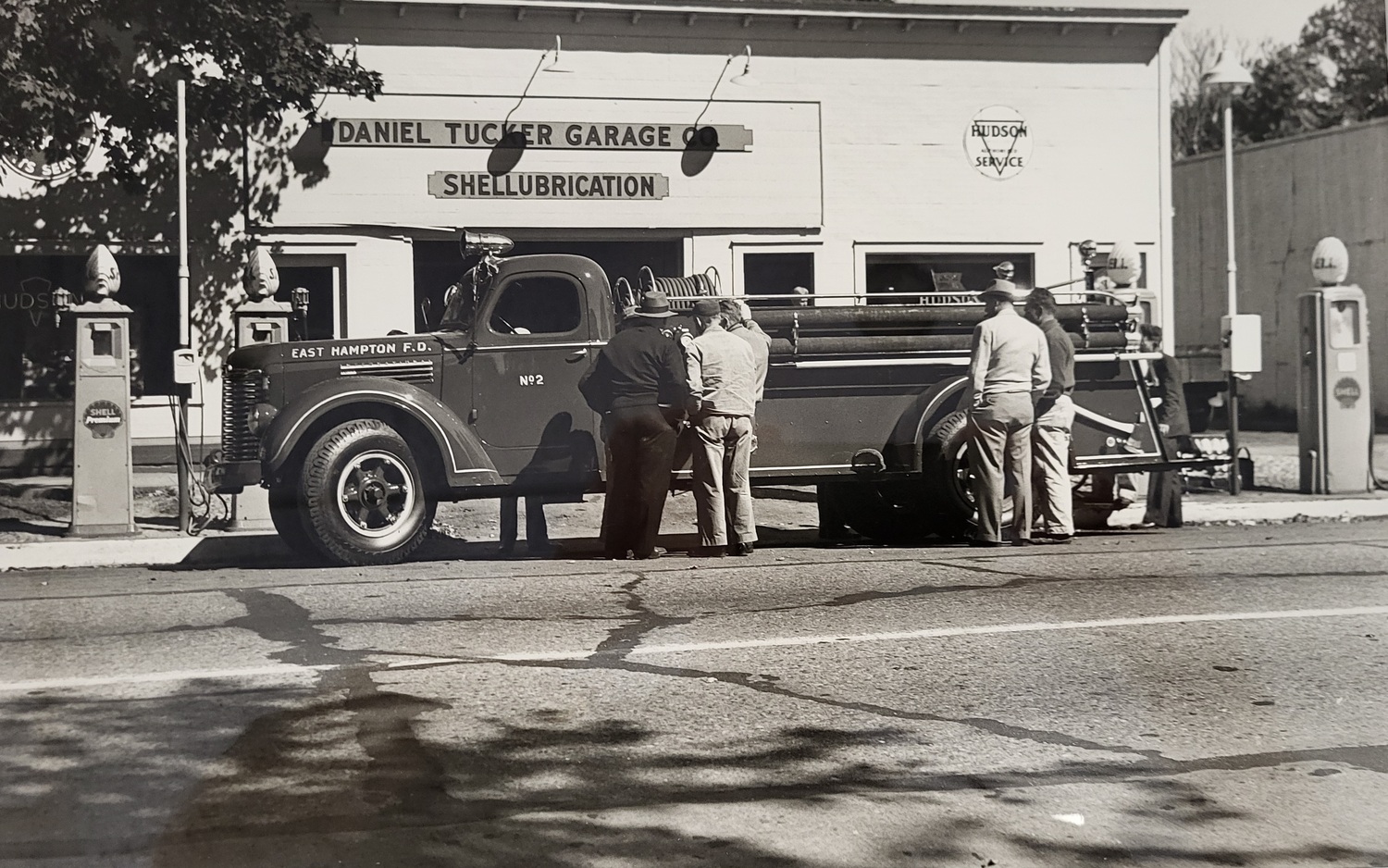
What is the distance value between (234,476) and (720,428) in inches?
134

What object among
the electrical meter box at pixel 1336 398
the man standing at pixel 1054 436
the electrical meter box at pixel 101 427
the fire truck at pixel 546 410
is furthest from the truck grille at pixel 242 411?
the electrical meter box at pixel 1336 398

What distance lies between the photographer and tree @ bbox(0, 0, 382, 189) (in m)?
10.8

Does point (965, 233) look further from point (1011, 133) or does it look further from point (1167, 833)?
point (1167, 833)

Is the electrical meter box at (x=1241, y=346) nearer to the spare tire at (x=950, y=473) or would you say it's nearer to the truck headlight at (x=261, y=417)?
the spare tire at (x=950, y=473)

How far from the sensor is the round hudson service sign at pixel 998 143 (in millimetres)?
12938

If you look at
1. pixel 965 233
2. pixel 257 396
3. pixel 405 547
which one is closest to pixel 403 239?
pixel 257 396

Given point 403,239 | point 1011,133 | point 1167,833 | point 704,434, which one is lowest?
point 1167,833

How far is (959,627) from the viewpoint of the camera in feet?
23.2

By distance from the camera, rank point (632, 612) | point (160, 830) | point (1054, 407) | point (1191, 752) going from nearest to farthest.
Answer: point (160, 830)
point (1191, 752)
point (632, 612)
point (1054, 407)

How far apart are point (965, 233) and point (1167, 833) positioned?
9787mm

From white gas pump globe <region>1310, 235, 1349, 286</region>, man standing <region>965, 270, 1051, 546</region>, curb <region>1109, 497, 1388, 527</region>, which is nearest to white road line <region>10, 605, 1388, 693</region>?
man standing <region>965, 270, 1051, 546</region>

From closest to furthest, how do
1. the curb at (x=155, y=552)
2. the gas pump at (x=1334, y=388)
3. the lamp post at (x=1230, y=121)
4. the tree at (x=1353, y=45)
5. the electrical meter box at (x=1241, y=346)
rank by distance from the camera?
the tree at (x=1353, y=45) < the curb at (x=155, y=552) < the lamp post at (x=1230, y=121) < the electrical meter box at (x=1241, y=346) < the gas pump at (x=1334, y=388)

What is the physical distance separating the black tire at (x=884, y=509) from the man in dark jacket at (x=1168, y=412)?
80.3 inches

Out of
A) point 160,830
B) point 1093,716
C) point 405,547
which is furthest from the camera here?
point 405,547
